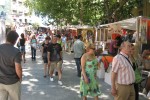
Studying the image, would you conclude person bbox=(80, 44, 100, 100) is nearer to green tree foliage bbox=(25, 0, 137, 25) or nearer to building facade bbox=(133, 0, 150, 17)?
green tree foliage bbox=(25, 0, 137, 25)

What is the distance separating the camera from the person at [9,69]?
5.83m

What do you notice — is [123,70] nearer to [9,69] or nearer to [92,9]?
[9,69]

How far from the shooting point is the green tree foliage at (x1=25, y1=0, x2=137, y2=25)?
80.7 ft

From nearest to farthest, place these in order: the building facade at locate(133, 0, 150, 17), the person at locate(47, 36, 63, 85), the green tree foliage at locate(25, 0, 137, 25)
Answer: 1. the person at locate(47, 36, 63, 85)
2. the building facade at locate(133, 0, 150, 17)
3. the green tree foliage at locate(25, 0, 137, 25)

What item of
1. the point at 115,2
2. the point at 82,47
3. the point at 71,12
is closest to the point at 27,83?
the point at 82,47

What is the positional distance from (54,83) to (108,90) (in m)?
2.11

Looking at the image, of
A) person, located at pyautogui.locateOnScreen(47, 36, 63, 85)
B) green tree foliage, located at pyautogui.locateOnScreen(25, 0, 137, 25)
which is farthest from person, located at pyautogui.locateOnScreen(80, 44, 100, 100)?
green tree foliage, located at pyautogui.locateOnScreen(25, 0, 137, 25)

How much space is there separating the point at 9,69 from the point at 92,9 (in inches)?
941

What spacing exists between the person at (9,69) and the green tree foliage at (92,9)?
18.4 metres

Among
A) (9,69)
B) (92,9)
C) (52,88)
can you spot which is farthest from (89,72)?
(92,9)

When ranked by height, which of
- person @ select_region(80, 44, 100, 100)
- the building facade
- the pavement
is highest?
the building facade

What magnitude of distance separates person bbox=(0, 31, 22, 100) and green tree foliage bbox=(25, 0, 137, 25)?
18356 millimetres

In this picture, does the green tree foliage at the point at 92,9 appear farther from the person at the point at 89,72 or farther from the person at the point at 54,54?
the person at the point at 89,72

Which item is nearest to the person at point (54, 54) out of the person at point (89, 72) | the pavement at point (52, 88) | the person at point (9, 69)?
the pavement at point (52, 88)
